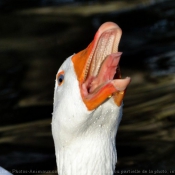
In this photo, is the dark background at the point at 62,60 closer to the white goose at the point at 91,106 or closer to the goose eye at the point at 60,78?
the white goose at the point at 91,106

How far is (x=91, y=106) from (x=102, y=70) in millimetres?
275

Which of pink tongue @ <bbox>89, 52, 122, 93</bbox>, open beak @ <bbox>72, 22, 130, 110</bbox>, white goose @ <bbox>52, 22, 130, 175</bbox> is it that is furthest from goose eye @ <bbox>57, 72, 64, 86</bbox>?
pink tongue @ <bbox>89, 52, 122, 93</bbox>

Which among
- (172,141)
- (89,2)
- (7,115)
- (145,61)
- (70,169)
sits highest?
(89,2)

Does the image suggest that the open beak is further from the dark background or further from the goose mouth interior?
the dark background

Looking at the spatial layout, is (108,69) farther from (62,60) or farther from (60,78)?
(62,60)

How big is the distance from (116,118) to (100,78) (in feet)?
1.20

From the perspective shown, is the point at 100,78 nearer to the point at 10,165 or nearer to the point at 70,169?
the point at 70,169

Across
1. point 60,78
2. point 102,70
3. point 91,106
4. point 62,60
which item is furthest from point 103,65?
point 62,60

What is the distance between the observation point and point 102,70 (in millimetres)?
5320

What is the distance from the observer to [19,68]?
10.0 metres

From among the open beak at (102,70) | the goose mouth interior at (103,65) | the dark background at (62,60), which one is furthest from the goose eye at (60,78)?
the dark background at (62,60)

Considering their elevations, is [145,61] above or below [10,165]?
above

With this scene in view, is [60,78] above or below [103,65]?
above

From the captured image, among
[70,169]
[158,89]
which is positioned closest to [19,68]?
[158,89]
